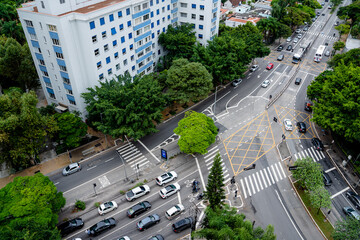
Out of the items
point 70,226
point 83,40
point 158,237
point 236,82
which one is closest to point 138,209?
point 158,237

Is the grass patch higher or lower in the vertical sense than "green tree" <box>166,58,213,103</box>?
lower

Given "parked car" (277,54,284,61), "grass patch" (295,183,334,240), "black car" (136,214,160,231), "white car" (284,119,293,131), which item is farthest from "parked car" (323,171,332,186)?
"parked car" (277,54,284,61)

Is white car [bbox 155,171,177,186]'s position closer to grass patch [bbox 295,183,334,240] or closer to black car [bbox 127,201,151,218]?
black car [bbox 127,201,151,218]

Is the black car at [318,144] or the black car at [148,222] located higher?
the black car at [148,222]

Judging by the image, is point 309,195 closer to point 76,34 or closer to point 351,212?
point 351,212

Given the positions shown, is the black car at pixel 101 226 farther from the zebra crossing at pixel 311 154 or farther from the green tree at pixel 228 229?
the zebra crossing at pixel 311 154

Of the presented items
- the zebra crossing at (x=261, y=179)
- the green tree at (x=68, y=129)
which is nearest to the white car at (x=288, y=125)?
the zebra crossing at (x=261, y=179)

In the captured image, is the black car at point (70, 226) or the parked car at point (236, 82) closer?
the black car at point (70, 226)
